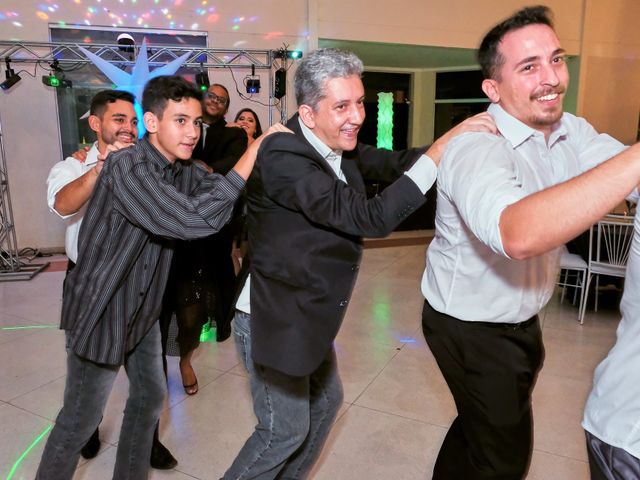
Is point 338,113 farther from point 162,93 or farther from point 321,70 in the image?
point 162,93

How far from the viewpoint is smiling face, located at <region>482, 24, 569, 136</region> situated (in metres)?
1.36

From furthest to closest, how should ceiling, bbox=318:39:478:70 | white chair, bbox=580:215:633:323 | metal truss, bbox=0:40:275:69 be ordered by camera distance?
ceiling, bbox=318:39:478:70 < metal truss, bbox=0:40:275:69 < white chair, bbox=580:215:633:323

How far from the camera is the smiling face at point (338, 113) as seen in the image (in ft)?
4.86

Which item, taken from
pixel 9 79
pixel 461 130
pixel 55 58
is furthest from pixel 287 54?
pixel 461 130

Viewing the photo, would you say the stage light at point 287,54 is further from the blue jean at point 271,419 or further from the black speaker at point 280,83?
the blue jean at point 271,419

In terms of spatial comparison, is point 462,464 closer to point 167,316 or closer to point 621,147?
point 621,147

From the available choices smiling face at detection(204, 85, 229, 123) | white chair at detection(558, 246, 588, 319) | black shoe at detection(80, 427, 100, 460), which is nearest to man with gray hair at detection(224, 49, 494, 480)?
black shoe at detection(80, 427, 100, 460)

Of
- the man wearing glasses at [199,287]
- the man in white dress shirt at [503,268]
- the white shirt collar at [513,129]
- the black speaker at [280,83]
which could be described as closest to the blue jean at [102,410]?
the man wearing glasses at [199,287]

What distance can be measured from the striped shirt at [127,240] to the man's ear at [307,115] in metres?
0.27

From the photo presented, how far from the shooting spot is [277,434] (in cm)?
161

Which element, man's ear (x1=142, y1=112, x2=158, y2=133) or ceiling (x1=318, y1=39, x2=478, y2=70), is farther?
ceiling (x1=318, y1=39, x2=478, y2=70)

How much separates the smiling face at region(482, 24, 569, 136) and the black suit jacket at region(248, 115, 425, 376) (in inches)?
15.6

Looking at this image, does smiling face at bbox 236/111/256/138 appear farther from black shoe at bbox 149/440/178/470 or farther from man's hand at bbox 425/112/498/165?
man's hand at bbox 425/112/498/165

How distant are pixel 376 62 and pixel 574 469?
336 inches
